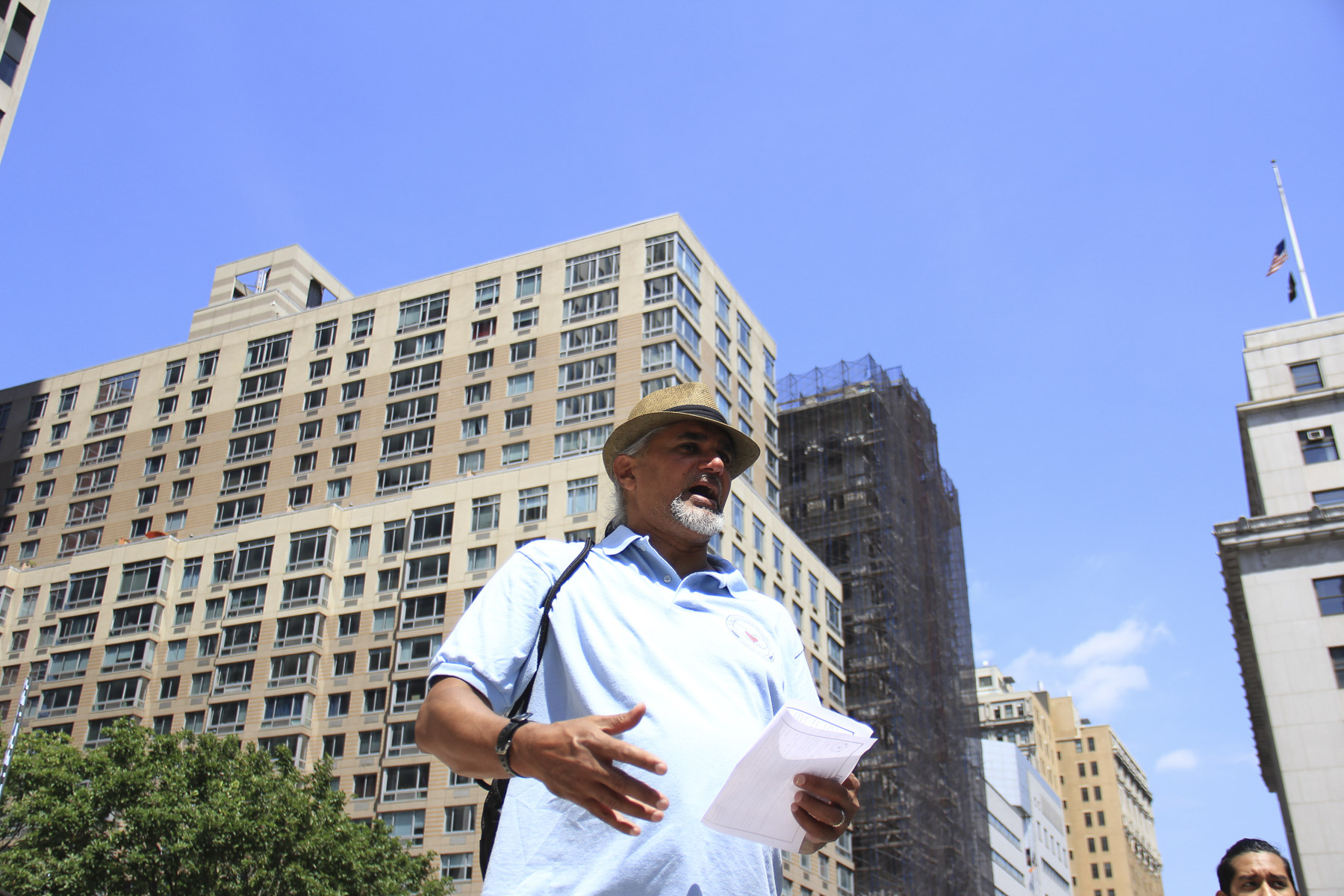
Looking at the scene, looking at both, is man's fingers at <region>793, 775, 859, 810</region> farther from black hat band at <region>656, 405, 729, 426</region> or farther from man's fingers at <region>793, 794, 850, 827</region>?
black hat band at <region>656, 405, 729, 426</region>

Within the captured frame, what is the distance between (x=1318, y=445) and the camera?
40.8m

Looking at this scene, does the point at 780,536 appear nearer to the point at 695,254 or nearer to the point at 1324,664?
the point at 695,254

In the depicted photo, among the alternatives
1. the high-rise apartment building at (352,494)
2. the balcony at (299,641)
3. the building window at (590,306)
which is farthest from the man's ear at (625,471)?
the building window at (590,306)

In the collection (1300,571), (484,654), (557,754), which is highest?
(1300,571)

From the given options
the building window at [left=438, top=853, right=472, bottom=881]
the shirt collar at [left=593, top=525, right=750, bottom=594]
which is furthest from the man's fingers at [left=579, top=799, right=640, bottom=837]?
the building window at [left=438, top=853, right=472, bottom=881]

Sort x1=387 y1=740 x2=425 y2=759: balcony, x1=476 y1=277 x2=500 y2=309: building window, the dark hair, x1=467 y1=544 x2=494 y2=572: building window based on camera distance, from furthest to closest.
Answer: x1=476 y1=277 x2=500 y2=309: building window
x1=467 y1=544 x2=494 y2=572: building window
x1=387 y1=740 x2=425 y2=759: balcony
the dark hair

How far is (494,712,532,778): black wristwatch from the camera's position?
252 cm

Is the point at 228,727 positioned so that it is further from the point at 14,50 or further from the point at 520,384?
the point at 14,50

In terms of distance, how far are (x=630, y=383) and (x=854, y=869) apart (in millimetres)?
27332

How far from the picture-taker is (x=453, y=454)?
56562mm

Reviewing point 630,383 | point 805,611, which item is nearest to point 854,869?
point 805,611

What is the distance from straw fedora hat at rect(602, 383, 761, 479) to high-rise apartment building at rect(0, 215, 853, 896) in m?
40.8

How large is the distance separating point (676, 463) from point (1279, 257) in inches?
1899

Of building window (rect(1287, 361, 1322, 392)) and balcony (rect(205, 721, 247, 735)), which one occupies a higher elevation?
building window (rect(1287, 361, 1322, 392))
